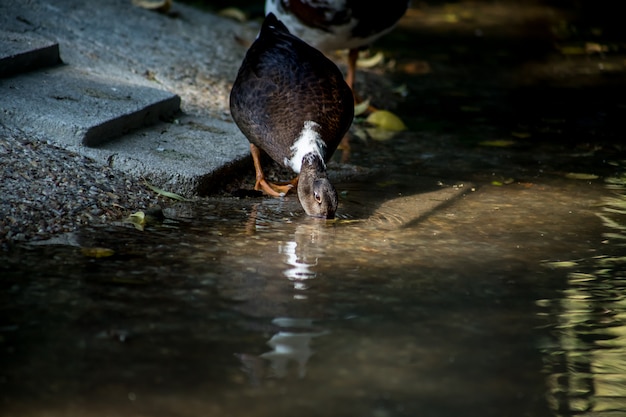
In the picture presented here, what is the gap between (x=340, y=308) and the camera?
3467 mm

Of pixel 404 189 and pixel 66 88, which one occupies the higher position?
pixel 66 88

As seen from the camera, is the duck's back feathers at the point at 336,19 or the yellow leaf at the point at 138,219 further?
the duck's back feathers at the point at 336,19

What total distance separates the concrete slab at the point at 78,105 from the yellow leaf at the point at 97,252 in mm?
1156

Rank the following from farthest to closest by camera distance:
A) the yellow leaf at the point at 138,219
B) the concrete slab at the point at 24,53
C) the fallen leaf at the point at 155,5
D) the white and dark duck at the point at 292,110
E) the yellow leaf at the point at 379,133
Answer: the fallen leaf at the point at 155,5 → the yellow leaf at the point at 379,133 → the concrete slab at the point at 24,53 → the white and dark duck at the point at 292,110 → the yellow leaf at the point at 138,219

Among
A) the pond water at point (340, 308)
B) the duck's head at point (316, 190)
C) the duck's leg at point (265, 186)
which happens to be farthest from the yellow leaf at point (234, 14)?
the duck's head at point (316, 190)

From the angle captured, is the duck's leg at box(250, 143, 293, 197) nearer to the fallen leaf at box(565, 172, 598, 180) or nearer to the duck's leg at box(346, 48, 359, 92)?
the fallen leaf at box(565, 172, 598, 180)

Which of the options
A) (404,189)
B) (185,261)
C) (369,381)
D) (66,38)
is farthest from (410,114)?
(369,381)

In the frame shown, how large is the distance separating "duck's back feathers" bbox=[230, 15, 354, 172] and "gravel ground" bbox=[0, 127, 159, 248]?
2.47ft

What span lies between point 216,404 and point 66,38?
450 centimetres

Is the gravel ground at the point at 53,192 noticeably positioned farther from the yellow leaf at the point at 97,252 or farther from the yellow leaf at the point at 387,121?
the yellow leaf at the point at 387,121

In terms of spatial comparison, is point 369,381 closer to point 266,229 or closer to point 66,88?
point 266,229

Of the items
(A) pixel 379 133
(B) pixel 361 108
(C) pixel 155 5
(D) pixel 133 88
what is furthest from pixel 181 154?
(C) pixel 155 5

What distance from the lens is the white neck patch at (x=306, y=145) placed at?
16.2ft

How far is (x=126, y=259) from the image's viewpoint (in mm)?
3842
